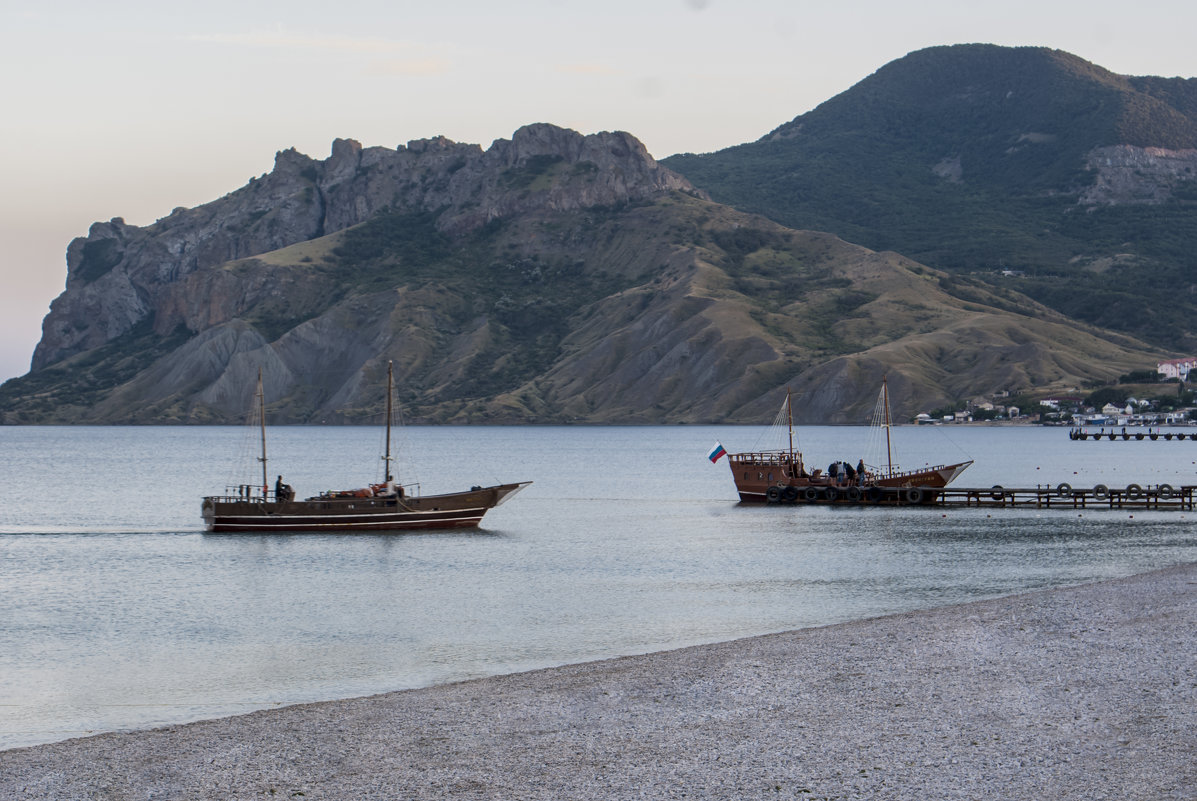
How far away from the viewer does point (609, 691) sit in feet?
82.1

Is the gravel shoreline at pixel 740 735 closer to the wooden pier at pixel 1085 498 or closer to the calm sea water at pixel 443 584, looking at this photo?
the calm sea water at pixel 443 584

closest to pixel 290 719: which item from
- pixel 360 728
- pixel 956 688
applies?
pixel 360 728

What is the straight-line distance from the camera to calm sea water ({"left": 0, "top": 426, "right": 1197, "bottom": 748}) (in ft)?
101

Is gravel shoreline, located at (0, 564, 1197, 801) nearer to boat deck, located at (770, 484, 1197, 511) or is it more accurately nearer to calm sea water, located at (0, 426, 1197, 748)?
calm sea water, located at (0, 426, 1197, 748)

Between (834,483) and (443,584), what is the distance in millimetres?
39984

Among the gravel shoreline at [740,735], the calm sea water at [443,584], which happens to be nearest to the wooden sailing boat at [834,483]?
the calm sea water at [443,584]

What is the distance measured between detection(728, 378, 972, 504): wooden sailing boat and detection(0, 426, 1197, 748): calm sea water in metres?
1.52

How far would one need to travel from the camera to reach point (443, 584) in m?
48.4

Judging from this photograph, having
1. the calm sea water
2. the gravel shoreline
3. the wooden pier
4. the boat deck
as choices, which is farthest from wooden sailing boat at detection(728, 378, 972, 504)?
the gravel shoreline

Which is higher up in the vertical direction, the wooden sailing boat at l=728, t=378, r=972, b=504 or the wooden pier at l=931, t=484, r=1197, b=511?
the wooden sailing boat at l=728, t=378, r=972, b=504

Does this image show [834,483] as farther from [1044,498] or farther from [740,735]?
[740,735]

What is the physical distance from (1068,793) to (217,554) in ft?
162

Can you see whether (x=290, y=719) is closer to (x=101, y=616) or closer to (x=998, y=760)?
(x=998, y=760)

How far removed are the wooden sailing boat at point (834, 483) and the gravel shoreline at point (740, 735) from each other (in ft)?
172
